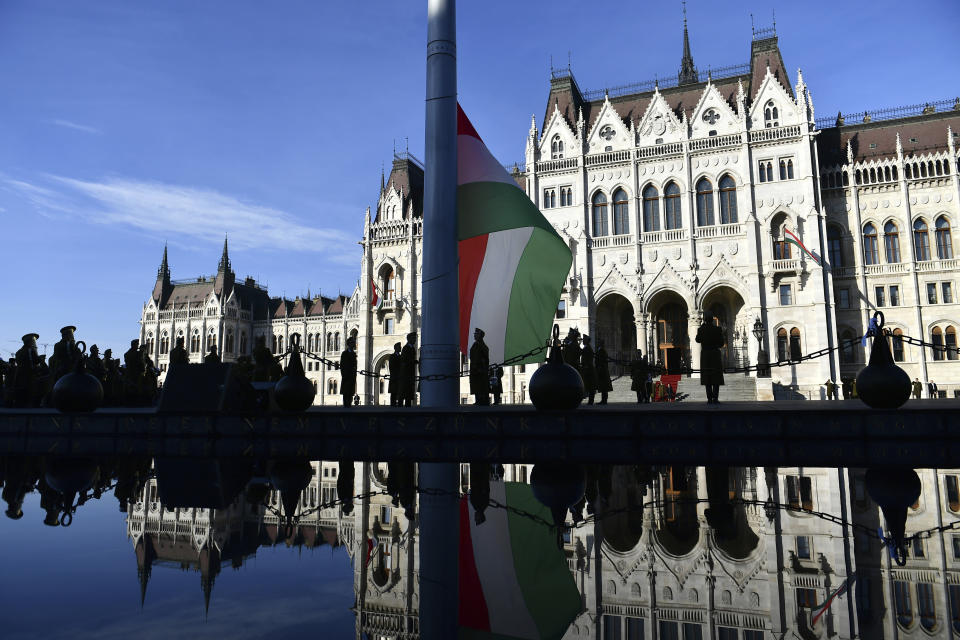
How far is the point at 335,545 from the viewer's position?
168 inches

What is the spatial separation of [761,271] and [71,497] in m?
34.2

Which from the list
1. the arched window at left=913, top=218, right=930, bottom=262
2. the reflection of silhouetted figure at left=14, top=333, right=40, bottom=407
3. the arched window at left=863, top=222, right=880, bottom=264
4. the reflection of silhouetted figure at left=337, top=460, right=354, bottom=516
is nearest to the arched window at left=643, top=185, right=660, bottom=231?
Result: the arched window at left=863, top=222, right=880, bottom=264

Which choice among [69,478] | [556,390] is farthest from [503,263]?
[69,478]

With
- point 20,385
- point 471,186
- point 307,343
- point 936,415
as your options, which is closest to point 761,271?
point 471,186

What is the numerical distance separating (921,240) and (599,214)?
18.1 m

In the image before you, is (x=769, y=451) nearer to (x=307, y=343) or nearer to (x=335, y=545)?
(x=335, y=545)

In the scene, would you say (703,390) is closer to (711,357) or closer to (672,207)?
A: (672,207)

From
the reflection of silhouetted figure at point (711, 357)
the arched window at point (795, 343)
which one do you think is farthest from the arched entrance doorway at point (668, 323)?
the reflection of silhouetted figure at point (711, 357)

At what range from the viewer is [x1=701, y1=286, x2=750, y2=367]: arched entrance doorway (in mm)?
34938

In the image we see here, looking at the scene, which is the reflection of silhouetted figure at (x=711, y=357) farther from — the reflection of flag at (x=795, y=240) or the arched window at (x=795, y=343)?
the reflection of flag at (x=795, y=240)

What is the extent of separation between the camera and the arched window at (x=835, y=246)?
122 ft

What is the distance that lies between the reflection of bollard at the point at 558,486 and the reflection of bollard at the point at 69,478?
3892 mm

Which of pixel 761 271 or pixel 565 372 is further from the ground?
pixel 761 271

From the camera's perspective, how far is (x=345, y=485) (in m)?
6.80
